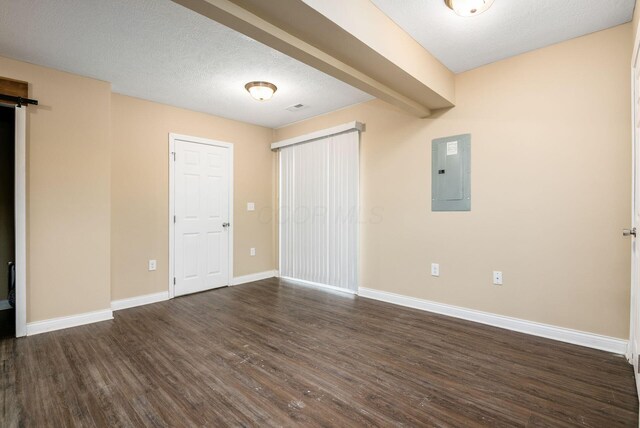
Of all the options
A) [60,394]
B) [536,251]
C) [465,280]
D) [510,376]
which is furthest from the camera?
[465,280]

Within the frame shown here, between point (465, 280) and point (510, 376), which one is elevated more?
point (465, 280)

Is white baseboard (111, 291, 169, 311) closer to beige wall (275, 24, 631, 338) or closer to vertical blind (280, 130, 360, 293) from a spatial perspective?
vertical blind (280, 130, 360, 293)

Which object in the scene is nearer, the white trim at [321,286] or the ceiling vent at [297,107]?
the ceiling vent at [297,107]

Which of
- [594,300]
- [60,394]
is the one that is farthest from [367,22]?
[60,394]

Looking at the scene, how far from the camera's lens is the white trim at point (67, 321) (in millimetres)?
2807

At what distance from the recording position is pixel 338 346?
254cm

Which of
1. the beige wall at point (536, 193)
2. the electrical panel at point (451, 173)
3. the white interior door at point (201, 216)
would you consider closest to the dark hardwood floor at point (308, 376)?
the beige wall at point (536, 193)

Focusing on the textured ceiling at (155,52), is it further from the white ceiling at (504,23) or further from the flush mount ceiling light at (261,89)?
the white ceiling at (504,23)

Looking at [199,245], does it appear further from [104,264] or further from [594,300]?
[594,300]

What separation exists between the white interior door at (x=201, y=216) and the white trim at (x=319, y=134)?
0.88m

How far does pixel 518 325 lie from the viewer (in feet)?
9.14

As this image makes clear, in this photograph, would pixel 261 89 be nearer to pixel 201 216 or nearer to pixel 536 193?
pixel 201 216

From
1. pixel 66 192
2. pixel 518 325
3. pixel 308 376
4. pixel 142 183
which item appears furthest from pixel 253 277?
pixel 518 325

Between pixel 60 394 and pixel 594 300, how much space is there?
3936mm
